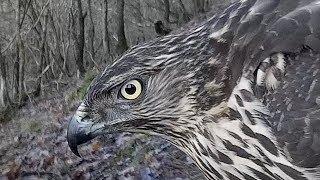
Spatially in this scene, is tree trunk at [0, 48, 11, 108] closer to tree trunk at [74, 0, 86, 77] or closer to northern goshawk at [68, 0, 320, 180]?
tree trunk at [74, 0, 86, 77]

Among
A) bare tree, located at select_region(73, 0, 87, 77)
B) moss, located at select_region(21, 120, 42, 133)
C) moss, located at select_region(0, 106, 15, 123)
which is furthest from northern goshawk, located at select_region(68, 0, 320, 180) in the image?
bare tree, located at select_region(73, 0, 87, 77)

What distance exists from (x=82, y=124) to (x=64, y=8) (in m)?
22.3

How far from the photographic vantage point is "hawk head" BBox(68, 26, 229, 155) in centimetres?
373

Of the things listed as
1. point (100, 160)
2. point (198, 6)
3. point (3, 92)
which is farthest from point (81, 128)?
point (198, 6)

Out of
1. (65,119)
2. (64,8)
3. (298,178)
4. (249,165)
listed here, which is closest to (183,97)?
(249,165)

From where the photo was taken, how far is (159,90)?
12.7 feet

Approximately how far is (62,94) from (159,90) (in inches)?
551

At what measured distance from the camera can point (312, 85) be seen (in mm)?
3176

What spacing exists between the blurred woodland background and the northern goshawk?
6.12 ft

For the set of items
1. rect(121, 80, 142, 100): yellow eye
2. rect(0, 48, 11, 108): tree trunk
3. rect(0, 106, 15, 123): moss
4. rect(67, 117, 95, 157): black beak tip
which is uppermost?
rect(0, 48, 11, 108): tree trunk

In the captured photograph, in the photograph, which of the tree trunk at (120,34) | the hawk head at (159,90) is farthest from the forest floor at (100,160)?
the tree trunk at (120,34)

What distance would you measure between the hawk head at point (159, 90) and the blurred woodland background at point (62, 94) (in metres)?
1.83

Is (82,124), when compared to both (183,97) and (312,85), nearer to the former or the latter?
(183,97)

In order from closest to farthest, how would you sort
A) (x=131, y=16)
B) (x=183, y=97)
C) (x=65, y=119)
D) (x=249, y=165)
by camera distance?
(x=249, y=165), (x=183, y=97), (x=65, y=119), (x=131, y=16)
